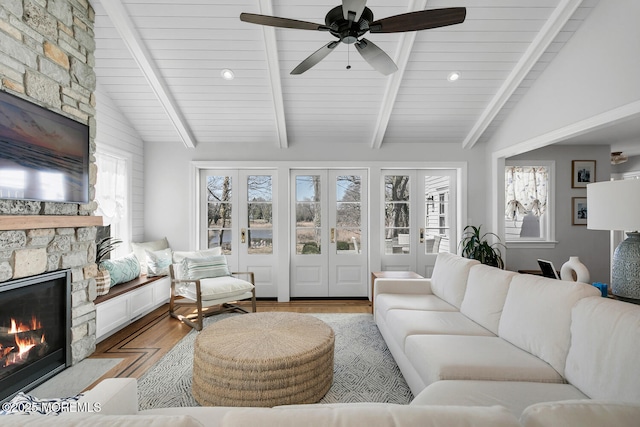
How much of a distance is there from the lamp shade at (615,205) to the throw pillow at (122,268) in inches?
168

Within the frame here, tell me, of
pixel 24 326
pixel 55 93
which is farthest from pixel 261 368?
pixel 55 93

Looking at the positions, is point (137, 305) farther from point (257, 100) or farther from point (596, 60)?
point (596, 60)

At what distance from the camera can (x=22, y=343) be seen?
2.34 metres

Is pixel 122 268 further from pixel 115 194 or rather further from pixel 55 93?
pixel 55 93

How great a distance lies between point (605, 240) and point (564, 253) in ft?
2.04

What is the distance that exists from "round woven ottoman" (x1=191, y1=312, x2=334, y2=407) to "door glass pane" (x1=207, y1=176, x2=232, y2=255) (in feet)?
8.60

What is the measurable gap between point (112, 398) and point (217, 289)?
8.54ft

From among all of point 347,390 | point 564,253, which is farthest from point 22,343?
point 564,253

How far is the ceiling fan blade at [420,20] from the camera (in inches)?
75.0

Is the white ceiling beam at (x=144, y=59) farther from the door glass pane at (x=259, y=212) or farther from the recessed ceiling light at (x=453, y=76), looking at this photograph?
the recessed ceiling light at (x=453, y=76)

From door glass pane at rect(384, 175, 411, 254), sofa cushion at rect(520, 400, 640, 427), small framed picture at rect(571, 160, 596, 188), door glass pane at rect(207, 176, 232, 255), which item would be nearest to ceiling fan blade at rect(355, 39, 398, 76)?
sofa cushion at rect(520, 400, 640, 427)

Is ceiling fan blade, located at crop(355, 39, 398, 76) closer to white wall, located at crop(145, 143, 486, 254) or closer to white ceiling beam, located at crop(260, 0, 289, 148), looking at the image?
white ceiling beam, located at crop(260, 0, 289, 148)

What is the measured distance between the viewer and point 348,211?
16.3 feet

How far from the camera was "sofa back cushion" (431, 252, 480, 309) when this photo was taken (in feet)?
9.66
